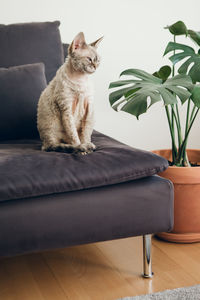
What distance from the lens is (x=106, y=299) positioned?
1425 mm

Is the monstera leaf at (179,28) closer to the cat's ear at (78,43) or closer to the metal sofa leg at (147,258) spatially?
the cat's ear at (78,43)

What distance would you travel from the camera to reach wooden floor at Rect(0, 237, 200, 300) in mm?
1477

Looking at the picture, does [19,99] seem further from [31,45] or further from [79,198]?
[79,198]

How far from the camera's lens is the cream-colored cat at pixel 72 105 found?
1.56 m

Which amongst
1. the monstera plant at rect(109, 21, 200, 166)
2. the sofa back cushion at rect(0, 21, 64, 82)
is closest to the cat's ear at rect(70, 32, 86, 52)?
the monstera plant at rect(109, 21, 200, 166)

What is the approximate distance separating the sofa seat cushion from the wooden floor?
0.39m

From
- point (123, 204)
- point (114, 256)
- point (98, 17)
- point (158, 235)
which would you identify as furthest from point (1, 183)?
point (98, 17)

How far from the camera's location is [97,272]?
1613mm

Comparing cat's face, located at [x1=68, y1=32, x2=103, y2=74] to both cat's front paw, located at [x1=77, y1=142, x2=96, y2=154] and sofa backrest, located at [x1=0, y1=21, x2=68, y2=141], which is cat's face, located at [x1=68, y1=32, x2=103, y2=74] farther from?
sofa backrest, located at [x1=0, y1=21, x2=68, y2=141]

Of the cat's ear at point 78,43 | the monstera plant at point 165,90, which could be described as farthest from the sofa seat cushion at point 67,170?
the cat's ear at point 78,43

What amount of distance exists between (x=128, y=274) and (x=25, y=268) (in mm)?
420

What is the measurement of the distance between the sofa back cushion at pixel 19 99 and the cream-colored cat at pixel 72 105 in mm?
218

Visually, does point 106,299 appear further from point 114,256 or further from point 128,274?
point 114,256

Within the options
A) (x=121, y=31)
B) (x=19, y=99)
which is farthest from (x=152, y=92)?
(x=121, y=31)
